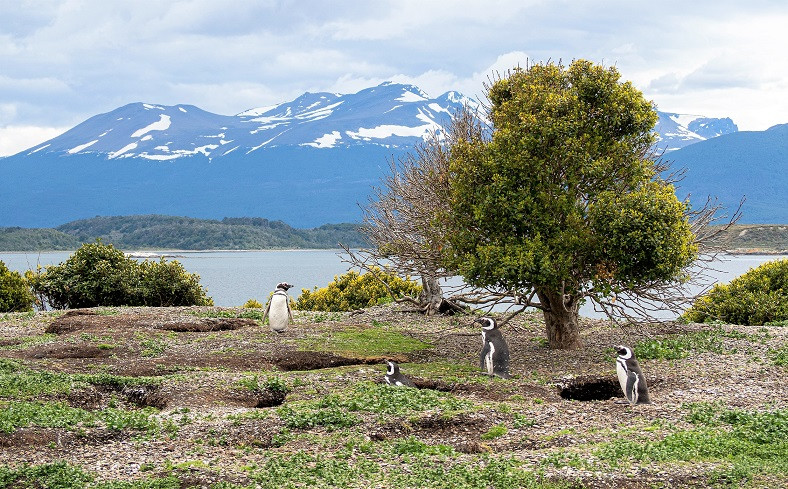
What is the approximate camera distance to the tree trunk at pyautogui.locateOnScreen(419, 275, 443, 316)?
26062 mm

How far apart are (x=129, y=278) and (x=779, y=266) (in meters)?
22.3

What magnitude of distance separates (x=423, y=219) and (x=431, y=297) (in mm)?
5422

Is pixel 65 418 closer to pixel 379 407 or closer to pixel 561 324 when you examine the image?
pixel 379 407

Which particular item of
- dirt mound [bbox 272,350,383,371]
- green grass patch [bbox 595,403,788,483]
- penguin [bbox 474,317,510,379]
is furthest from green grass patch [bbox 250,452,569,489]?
dirt mound [bbox 272,350,383,371]

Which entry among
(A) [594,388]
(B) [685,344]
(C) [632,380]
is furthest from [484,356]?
(B) [685,344]

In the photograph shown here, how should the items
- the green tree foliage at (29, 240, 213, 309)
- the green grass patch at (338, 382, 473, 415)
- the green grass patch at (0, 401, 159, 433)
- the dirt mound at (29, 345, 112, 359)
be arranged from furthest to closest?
the green tree foliage at (29, 240, 213, 309) < the dirt mound at (29, 345, 112, 359) < the green grass patch at (338, 382, 473, 415) < the green grass patch at (0, 401, 159, 433)

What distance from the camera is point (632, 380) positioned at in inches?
512

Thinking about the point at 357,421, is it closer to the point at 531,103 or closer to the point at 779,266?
the point at 531,103

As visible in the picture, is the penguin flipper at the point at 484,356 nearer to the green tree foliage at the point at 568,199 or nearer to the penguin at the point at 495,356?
the penguin at the point at 495,356

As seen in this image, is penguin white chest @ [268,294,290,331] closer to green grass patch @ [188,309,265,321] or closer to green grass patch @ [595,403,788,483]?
green grass patch @ [188,309,265,321]

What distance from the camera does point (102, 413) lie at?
1145 centimetres

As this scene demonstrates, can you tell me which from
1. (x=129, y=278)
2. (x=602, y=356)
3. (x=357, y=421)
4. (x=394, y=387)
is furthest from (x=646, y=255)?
(x=129, y=278)

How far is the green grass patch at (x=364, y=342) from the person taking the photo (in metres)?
18.4

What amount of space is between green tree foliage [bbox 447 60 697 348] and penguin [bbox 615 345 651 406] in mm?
2991
